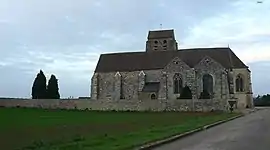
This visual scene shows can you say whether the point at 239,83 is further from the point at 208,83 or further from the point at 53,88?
the point at 53,88

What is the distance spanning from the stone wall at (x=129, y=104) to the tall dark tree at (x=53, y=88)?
34.1 ft

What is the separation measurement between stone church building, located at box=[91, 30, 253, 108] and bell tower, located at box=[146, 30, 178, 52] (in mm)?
9482

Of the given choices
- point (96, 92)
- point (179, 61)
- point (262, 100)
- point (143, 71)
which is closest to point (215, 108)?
point (179, 61)

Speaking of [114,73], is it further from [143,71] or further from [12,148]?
[12,148]

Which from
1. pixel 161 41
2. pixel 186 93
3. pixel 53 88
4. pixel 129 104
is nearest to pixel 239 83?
pixel 186 93

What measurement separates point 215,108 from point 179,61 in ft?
74.2

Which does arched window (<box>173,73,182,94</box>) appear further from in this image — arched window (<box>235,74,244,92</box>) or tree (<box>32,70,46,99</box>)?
tree (<box>32,70,46,99</box>)

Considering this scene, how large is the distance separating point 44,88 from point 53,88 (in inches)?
65.3

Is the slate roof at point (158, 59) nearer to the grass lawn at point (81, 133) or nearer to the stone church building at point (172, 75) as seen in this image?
the stone church building at point (172, 75)

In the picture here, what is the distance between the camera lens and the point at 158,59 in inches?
3455

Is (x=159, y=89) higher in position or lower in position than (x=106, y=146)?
higher

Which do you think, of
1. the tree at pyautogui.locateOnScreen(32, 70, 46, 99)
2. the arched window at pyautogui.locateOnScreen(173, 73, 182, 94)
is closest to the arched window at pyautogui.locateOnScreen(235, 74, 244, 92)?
the arched window at pyautogui.locateOnScreen(173, 73, 182, 94)

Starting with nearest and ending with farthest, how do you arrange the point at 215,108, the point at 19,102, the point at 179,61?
1. the point at 215,108
2. the point at 19,102
3. the point at 179,61

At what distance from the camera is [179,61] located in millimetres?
80812
